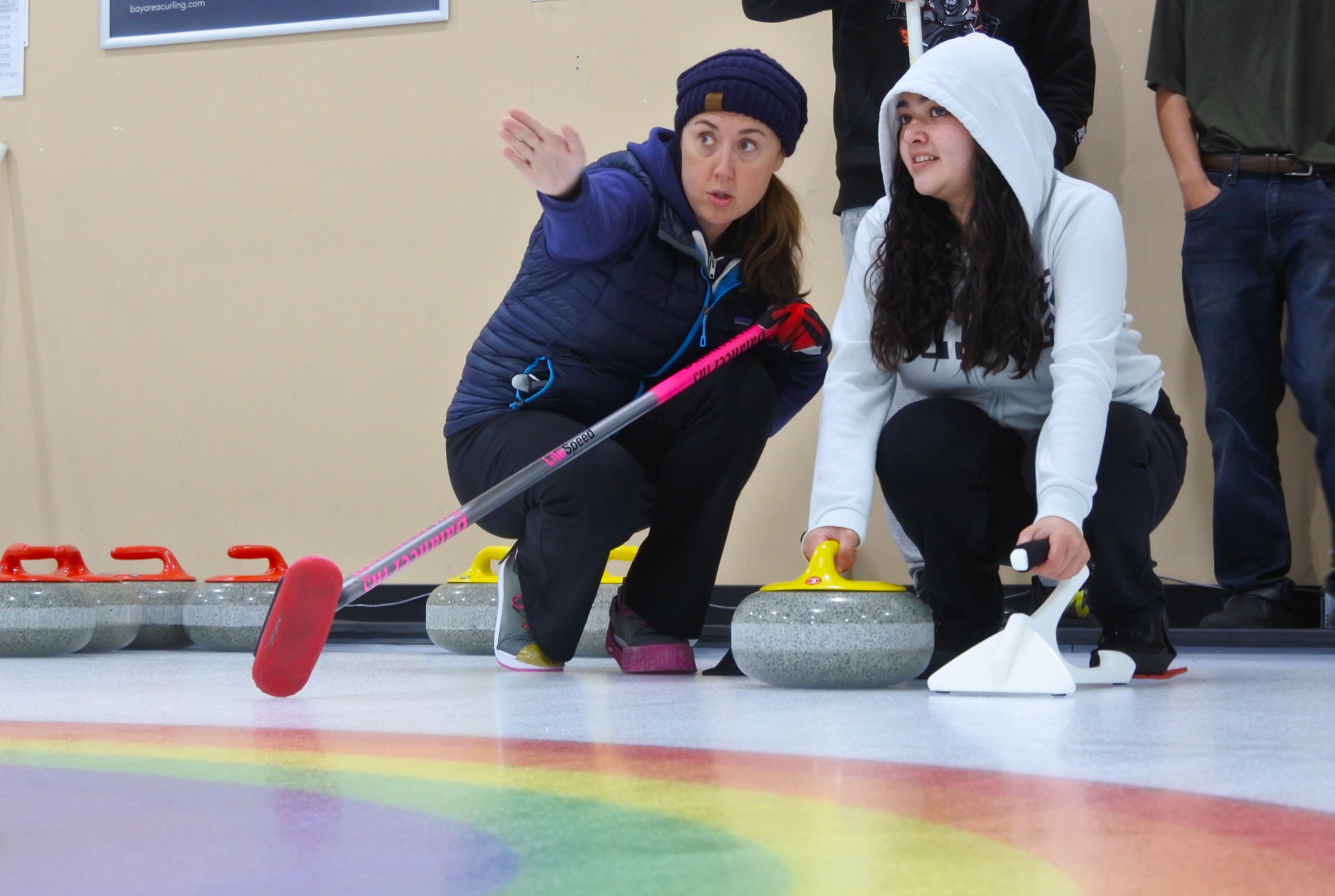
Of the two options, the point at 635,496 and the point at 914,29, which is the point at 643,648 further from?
the point at 914,29

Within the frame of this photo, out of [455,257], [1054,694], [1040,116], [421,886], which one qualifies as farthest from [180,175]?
[421,886]

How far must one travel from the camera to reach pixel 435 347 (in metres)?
3.24

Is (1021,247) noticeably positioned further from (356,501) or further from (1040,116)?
(356,501)

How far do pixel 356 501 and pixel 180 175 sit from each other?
100 cm

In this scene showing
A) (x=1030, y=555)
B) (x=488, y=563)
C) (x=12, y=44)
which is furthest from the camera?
(x=12, y=44)

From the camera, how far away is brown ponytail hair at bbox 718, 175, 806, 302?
1.92 m

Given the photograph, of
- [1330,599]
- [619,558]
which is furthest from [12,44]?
[1330,599]

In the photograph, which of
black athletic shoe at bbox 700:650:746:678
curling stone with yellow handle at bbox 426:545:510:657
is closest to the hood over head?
black athletic shoe at bbox 700:650:746:678

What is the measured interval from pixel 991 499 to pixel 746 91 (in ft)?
2.19

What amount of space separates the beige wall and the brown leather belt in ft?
2.88

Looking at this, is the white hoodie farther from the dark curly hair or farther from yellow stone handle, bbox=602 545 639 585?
yellow stone handle, bbox=602 545 639 585

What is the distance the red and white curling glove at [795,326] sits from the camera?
1.90 metres

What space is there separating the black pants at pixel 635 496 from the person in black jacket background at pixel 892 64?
2.10 feet

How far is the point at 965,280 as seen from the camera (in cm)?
163
